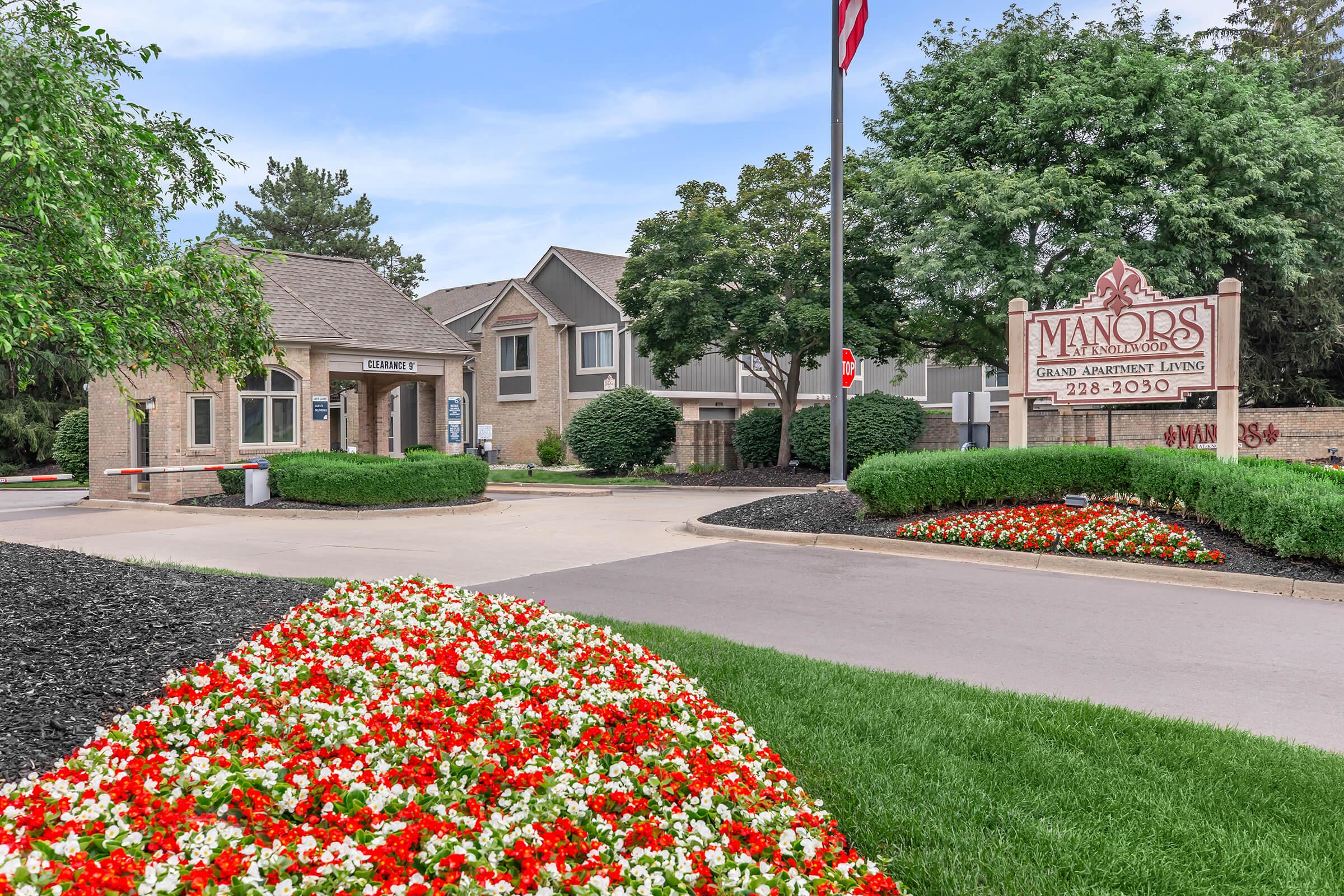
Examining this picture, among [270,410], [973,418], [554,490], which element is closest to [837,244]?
[973,418]

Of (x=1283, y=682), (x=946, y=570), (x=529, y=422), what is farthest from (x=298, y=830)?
(x=529, y=422)

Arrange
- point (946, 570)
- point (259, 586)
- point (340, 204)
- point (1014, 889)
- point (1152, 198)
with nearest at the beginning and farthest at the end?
point (1014, 889) < point (259, 586) < point (946, 570) < point (1152, 198) < point (340, 204)

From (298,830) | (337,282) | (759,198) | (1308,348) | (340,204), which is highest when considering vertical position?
(340,204)

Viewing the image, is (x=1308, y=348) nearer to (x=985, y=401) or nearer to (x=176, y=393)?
(x=985, y=401)

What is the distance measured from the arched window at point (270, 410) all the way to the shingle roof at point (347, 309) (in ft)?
4.08

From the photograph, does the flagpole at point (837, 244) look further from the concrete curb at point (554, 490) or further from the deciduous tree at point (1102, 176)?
the concrete curb at point (554, 490)

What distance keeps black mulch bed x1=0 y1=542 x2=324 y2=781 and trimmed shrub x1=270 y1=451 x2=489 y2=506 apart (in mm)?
9908

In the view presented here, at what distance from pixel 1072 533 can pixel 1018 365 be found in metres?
4.50

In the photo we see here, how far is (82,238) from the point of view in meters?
5.63

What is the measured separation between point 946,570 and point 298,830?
330 inches

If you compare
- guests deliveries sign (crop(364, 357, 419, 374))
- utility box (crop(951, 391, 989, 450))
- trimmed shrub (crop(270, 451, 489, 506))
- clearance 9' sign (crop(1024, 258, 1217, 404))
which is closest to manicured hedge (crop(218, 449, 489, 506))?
trimmed shrub (crop(270, 451, 489, 506))

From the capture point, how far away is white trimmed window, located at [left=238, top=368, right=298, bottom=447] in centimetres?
2231

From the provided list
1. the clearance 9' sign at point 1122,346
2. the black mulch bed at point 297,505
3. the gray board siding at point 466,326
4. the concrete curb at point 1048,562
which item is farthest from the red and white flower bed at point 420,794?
the gray board siding at point 466,326

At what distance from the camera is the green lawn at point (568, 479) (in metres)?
25.5
